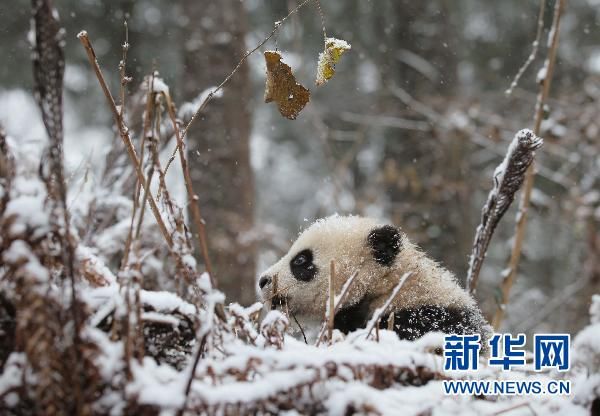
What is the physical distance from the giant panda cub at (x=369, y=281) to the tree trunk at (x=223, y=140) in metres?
2.16

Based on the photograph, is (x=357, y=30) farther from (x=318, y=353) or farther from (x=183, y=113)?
(x=318, y=353)

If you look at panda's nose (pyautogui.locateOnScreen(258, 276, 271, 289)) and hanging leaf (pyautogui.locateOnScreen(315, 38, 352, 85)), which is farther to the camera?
panda's nose (pyautogui.locateOnScreen(258, 276, 271, 289))

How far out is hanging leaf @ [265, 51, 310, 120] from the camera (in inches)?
82.4

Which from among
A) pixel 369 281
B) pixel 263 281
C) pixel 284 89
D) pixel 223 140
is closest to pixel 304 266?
pixel 263 281

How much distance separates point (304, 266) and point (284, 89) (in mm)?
1285

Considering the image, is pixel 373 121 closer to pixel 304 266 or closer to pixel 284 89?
pixel 304 266

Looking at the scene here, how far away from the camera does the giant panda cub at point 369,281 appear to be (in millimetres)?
2660

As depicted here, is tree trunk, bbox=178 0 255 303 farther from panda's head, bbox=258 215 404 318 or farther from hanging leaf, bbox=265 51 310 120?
hanging leaf, bbox=265 51 310 120

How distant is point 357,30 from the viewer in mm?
13562

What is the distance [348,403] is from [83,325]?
0.58 metres

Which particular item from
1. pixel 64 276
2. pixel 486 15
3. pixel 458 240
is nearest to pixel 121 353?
pixel 64 276

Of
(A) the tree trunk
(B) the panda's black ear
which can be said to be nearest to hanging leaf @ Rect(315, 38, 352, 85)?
(B) the panda's black ear

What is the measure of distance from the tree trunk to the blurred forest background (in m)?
0.01

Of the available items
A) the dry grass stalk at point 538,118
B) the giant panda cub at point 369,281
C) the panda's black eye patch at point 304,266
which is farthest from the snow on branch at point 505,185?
the panda's black eye patch at point 304,266
